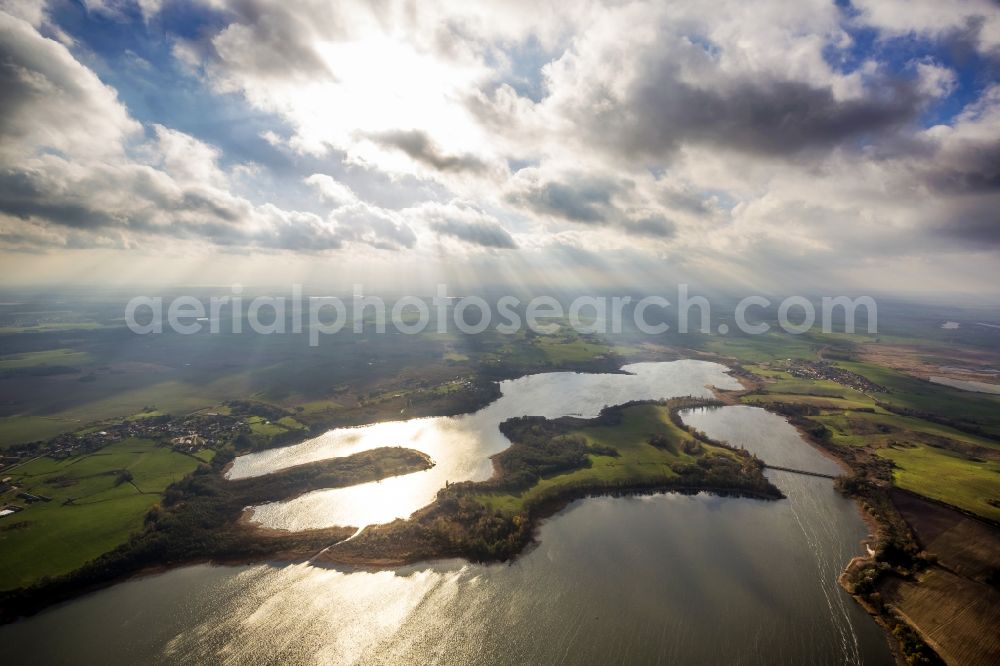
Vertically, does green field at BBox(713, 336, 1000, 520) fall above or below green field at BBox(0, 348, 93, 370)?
below

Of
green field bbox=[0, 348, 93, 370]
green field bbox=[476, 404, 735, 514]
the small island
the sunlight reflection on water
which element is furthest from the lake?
green field bbox=[0, 348, 93, 370]

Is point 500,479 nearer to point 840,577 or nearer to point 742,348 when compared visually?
point 840,577

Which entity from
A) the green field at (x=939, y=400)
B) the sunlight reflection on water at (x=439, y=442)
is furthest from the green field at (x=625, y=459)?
the green field at (x=939, y=400)

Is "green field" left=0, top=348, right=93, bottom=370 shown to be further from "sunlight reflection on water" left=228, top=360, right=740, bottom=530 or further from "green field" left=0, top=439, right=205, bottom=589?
"sunlight reflection on water" left=228, top=360, right=740, bottom=530

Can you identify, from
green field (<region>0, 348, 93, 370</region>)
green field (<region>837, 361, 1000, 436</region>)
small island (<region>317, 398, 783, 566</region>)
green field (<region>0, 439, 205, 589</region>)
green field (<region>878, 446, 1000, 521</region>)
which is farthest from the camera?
green field (<region>0, 348, 93, 370</region>)

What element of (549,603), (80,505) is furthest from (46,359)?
(549,603)

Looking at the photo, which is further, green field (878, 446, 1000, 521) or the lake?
green field (878, 446, 1000, 521)

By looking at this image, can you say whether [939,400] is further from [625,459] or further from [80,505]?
[80,505]
